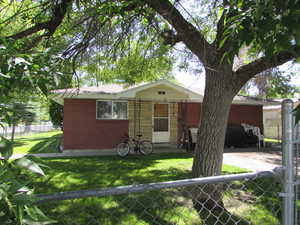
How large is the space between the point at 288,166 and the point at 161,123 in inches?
435

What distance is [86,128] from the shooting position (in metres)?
10.4

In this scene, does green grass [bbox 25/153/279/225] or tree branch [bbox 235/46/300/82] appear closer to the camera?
tree branch [bbox 235/46/300/82]

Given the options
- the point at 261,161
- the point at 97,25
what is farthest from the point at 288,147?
the point at 261,161

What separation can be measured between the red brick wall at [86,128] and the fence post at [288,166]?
9.83 metres

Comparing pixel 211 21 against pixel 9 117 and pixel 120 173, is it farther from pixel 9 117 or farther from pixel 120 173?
pixel 9 117

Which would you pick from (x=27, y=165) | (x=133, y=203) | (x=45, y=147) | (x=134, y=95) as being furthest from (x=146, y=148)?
(x=27, y=165)

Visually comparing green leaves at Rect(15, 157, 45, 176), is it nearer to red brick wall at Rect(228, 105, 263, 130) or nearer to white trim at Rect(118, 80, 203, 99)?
white trim at Rect(118, 80, 203, 99)

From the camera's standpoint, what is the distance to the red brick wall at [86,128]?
33.1 feet

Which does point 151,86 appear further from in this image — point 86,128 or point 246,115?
point 246,115

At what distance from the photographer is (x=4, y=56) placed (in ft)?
3.49

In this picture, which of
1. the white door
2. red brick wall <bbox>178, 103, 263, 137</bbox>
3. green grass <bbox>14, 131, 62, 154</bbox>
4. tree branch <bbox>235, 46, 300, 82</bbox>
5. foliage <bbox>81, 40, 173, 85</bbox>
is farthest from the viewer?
red brick wall <bbox>178, 103, 263, 137</bbox>

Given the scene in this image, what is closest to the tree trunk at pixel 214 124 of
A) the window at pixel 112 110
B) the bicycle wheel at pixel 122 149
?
the bicycle wheel at pixel 122 149

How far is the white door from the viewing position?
12258mm

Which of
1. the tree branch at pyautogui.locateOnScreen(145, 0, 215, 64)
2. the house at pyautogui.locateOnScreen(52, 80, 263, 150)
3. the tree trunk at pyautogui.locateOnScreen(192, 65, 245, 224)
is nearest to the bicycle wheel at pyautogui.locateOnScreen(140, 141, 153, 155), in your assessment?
the house at pyautogui.locateOnScreen(52, 80, 263, 150)
